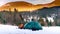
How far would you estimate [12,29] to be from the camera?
84 centimetres

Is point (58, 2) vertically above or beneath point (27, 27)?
above

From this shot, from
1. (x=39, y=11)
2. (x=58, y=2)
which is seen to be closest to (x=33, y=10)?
(x=39, y=11)

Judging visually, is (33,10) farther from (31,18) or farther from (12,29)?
(12,29)

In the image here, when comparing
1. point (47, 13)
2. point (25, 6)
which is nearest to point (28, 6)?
point (25, 6)

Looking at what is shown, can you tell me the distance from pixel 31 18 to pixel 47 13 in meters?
0.11

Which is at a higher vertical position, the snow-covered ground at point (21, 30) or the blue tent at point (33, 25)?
the blue tent at point (33, 25)

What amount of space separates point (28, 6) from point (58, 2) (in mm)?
194

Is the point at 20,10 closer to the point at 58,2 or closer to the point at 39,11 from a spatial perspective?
the point at 39,11

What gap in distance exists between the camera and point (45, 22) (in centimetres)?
83

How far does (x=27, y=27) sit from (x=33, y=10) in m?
0.12

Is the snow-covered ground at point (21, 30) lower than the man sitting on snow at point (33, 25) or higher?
lower

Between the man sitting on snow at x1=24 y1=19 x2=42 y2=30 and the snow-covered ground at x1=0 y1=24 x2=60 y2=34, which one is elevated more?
the man sitting on snow at x1=24 y1=19 x2=42 y2=30

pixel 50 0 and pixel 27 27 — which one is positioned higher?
pixel 50 0

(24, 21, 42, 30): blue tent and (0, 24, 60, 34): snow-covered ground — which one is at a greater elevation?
(24, 21, 42, 30): blue tent
